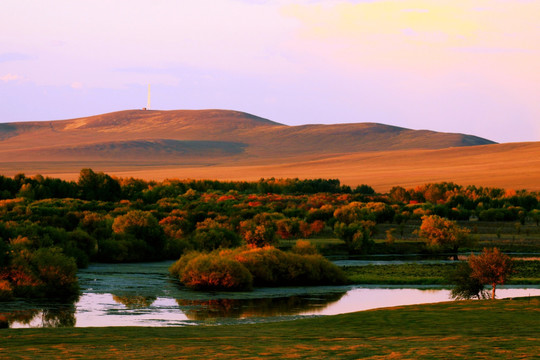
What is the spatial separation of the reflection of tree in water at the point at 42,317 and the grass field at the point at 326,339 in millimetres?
4731

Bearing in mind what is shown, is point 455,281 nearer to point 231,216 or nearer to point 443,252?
point 443,252

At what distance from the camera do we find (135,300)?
3488 centimetres

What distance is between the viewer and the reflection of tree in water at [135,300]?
33.2 metres

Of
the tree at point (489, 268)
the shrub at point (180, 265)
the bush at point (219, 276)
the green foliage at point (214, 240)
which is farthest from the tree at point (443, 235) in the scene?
the tree at point (489, 268)

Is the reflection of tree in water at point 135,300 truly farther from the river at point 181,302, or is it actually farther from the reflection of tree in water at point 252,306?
the reflection of tree in water at point 252,306

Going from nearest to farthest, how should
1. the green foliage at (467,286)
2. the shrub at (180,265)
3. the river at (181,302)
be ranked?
the river at (181,302) → the green foliage at (467,286) → the shrub at (180,265)

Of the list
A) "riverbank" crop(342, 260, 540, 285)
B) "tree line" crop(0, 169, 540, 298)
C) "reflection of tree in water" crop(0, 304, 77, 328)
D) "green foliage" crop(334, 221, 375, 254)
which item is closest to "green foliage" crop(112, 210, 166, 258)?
"tree line" crop(0, 169, 540, 298)

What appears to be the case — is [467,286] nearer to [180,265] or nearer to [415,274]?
[415,274]

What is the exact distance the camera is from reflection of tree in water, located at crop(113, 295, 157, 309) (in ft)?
109

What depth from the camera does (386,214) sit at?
81.4 m

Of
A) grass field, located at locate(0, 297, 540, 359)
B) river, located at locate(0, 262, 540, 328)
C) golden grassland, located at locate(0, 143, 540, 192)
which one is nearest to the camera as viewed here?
grass field, located at locate(0, 297, 540, 359)

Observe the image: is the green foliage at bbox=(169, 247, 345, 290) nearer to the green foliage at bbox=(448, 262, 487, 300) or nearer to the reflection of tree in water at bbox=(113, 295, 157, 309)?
the reflection of tree in water at bbox=(113, 295, 157, 309)

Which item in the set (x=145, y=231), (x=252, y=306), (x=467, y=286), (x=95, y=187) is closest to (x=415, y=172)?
(x=95, y=187)

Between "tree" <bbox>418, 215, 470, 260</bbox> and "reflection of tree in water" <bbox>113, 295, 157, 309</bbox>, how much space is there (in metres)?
32.2
